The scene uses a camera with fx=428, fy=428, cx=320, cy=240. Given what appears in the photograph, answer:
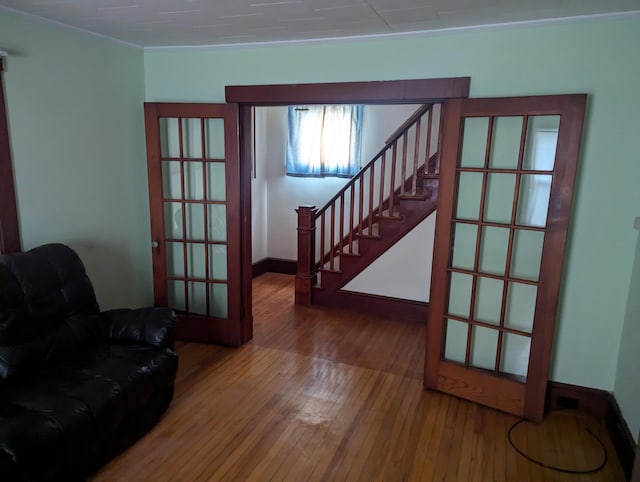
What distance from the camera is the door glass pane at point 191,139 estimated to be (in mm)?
3436

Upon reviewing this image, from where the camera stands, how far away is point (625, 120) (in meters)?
2.42

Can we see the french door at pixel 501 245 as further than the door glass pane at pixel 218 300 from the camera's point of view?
No

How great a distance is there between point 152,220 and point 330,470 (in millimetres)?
2358

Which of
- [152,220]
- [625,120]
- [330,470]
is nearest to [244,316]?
[152,220]

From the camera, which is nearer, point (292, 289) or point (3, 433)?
point (3, 433)

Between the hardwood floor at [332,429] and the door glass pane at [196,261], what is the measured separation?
24.3 inches

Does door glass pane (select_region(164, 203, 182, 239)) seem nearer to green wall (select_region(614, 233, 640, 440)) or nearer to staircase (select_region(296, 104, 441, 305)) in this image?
staircase (select_region(296, 104, 441, 305))

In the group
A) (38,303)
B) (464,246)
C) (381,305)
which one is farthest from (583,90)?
(38,303)

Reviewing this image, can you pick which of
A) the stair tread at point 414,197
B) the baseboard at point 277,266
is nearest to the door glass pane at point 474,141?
the stair tread at point 414,197

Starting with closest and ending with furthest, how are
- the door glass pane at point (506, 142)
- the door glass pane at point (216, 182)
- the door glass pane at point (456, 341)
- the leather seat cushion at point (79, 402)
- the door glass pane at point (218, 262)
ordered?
1. the leather seat cushion at point (79, 402)
2. the door glass pane at point (506, 142)
3. the door glass pane at point (456, 341)
4. the door glass pane at point (216, 182)
5. the door glass pane at point (218, 262)

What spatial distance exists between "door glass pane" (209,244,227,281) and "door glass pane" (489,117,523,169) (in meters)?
2.17

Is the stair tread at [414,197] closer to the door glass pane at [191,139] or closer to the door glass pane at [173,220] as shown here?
the door glass pane at [191,139]

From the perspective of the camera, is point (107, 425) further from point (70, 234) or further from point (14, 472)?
point (70, 234)

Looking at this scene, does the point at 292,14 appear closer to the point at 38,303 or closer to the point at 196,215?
the point at 196,215
